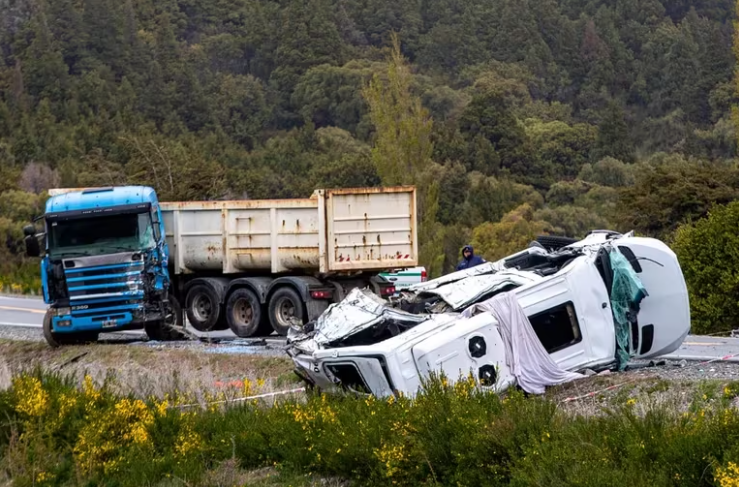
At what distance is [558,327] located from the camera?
44.9ft

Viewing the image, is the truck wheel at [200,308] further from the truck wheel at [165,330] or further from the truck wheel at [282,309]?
the truck wheel at [282,309]

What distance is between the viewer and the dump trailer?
20406mm

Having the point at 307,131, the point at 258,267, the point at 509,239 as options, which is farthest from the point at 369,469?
the point at 307,131

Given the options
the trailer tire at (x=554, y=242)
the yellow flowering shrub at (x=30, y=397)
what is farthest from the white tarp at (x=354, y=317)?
the yellow flowering shrub at (x=30, y=397)

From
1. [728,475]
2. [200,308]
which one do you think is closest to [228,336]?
[200,308]

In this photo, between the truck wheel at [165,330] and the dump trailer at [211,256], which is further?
the truck wheel at [165,330]

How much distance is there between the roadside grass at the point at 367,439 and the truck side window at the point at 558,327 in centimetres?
102

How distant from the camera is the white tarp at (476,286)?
45.5 ft

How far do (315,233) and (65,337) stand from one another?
485 centimetres

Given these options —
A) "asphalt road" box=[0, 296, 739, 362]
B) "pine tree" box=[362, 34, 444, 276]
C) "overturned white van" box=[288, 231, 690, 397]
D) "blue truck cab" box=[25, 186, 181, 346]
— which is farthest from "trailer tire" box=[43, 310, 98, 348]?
"pine tree" box=[362, 34, 444, 276]

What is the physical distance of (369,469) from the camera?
1041 cm

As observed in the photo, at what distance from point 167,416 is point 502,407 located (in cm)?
402

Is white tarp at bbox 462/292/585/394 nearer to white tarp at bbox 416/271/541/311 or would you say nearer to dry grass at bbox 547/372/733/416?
dry grass at bbox 547/372/733/416

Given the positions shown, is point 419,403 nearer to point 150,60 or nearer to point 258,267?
point 258,267
